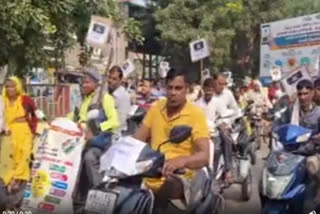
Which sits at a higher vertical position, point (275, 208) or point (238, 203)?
point (275, 208)

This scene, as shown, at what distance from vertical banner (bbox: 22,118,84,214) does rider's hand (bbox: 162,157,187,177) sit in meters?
1.07

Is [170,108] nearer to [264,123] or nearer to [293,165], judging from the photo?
[293,165]

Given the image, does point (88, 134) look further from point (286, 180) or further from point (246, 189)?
point (246, 189)

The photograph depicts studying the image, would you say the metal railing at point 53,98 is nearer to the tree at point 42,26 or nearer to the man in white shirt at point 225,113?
the tree at point 42,26

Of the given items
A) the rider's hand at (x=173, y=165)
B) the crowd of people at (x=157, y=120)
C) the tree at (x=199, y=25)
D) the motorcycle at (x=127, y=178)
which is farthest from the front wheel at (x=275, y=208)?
the tree at (x=199, y=25)

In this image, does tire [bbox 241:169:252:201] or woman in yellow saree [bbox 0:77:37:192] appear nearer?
woman in yellow saree [bbox 0:77:37:192]

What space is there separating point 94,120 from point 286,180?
8.76ft

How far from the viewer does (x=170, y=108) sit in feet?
16.9

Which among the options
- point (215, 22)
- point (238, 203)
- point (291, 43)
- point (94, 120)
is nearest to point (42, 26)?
point (238, 203)

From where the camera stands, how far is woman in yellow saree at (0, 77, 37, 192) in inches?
A: 341

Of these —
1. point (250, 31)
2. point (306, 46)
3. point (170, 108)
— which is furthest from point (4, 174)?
point (250, 31)

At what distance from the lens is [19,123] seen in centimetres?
883

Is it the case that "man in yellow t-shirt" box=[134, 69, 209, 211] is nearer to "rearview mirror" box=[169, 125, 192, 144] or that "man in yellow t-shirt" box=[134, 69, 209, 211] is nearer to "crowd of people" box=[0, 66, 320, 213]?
"crowd of people" box=[0, 66, 320, 213]

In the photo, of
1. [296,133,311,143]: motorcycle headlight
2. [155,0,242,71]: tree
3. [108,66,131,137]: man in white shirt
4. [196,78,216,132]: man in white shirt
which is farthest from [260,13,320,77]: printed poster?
[155,0,242,71]: tree
